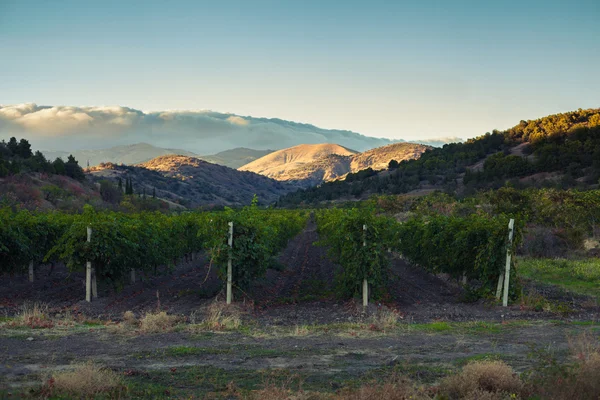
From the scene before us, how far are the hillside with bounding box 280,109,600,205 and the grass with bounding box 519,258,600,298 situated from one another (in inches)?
1489

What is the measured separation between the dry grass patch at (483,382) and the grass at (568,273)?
1204cm

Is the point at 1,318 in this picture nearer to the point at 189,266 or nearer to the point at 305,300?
the point at 305,300

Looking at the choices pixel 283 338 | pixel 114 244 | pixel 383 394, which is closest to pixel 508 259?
pixel 283 338

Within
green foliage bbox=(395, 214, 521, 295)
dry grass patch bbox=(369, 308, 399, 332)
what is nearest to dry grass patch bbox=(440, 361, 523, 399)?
dry grass patch bbox=(369, 308, 399, 332)

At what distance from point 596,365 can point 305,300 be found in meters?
10.7

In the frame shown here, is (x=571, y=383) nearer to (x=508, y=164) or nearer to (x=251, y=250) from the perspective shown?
(x=251, y=250)

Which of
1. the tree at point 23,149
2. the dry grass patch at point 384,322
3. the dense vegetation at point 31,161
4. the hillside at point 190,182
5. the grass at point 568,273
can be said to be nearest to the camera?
the dry grass patch at point 384,322

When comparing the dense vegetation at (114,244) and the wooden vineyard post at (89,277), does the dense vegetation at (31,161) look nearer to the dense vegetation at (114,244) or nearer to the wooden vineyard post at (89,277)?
the dense vegetation at (114,244)

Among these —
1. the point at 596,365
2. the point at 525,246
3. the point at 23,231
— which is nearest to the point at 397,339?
the point at 596,365

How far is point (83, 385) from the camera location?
22.4 feet

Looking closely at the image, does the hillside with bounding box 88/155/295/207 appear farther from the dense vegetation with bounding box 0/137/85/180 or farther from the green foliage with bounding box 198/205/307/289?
the green foliage with bounding box 198/205/307/289

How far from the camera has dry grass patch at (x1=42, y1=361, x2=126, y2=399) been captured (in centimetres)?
679

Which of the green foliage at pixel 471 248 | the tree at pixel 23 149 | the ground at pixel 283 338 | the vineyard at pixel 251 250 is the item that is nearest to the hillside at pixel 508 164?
the green foliage at pixel 471 248

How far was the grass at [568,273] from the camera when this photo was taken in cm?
1845
